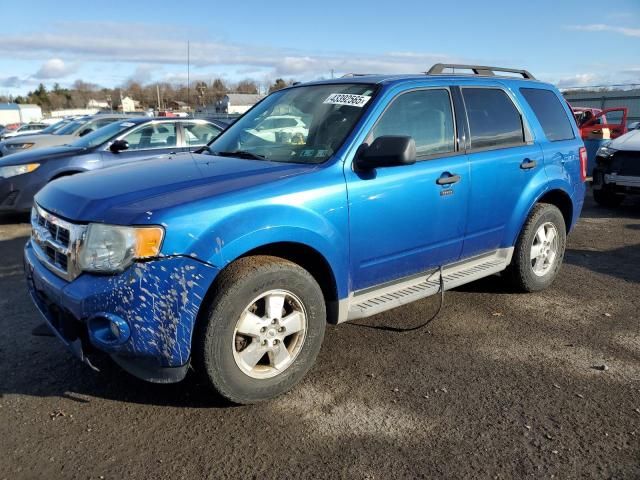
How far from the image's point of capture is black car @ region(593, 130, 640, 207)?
8.53 m

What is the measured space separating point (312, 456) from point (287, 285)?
907 millimetres

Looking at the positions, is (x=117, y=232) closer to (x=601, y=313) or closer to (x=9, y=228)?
(x=601, y=313)

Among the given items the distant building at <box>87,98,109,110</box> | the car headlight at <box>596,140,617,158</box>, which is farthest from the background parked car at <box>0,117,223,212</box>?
the distant building at <box>87,98,109,110</box>

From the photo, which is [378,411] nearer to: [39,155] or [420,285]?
[420,285]

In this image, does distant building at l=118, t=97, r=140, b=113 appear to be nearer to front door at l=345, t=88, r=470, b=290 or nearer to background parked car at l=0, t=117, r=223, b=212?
background parked car at l=0, t=117, r=223, b=212

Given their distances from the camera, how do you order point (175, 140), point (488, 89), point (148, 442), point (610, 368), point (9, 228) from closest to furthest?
point (148, 442)
point (610, 368)
point (488, 89)
point (9, 228)
point (175, 140)

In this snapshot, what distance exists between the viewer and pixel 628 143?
8703mm

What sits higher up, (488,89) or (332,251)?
(488,89)

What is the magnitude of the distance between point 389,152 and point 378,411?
1509mm

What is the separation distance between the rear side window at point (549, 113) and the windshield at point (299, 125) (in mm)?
1856

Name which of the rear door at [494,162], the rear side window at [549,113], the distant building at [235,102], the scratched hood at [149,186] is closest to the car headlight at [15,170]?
the scratched hood at [149,186]

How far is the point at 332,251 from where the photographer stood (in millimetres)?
3227

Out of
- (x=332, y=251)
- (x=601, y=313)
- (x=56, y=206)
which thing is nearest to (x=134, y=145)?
(x=56, y=206)

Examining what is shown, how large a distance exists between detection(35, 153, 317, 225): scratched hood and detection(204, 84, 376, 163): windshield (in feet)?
0.71
